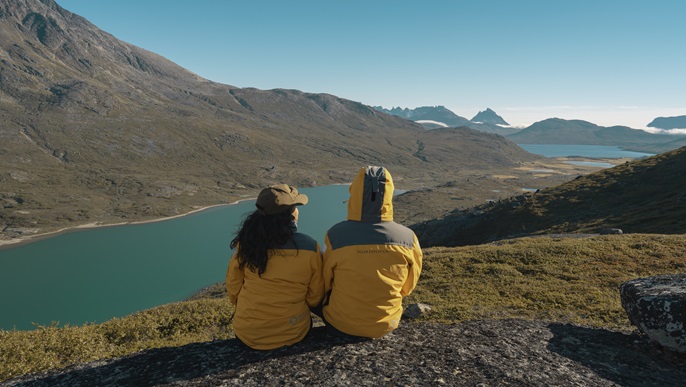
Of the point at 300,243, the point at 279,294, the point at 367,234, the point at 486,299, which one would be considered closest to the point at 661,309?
the point at 367,234

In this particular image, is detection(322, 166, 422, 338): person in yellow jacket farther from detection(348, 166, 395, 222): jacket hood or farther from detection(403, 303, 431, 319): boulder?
detection(403, 303, 431, 319): boulder

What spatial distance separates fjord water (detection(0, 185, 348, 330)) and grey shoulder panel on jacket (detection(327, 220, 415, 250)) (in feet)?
248

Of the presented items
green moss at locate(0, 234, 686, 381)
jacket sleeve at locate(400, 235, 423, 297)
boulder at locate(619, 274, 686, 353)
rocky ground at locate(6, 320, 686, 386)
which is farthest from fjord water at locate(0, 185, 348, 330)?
jacket sleeve at locate(400, 235, 423, 297)

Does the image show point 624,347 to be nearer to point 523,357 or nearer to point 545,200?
point 523,357

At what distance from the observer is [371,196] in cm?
848

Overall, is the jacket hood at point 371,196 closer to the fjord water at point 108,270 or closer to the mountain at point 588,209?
the mountain at point 588,209

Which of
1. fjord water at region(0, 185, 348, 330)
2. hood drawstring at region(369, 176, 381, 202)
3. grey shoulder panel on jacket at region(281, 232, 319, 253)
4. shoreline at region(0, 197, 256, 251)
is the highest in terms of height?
hood drawstring at region(369, 176, 381, 202)

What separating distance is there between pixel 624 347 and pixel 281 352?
9517 mm

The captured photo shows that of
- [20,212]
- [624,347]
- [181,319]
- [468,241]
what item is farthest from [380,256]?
[20,212]

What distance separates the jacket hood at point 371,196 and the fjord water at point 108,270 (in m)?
75.6

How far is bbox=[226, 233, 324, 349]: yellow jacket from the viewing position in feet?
27.6

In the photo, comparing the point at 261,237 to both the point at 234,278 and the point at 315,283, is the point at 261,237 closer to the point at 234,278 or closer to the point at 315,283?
the point at 234,278

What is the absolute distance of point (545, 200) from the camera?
245 ft

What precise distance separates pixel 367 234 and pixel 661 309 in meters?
8.19
